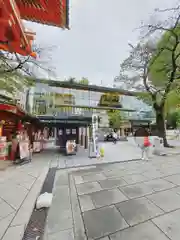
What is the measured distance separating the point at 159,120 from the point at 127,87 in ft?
13.2

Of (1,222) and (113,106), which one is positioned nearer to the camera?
(1,222)

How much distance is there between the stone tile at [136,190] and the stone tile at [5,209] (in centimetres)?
249

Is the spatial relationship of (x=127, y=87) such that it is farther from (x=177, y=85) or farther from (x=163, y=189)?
(x=163, y=189)

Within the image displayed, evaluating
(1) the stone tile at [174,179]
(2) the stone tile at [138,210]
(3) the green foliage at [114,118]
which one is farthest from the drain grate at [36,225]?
(3) the green foliage at [114,118]

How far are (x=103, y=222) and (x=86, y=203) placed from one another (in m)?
0.69

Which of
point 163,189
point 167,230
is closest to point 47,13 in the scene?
point 167,230

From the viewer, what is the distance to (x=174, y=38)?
30.7ft

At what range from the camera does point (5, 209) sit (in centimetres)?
265

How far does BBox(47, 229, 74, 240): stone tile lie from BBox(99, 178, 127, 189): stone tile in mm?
1738

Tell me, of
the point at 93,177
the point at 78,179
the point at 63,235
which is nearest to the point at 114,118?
the point at 93,177

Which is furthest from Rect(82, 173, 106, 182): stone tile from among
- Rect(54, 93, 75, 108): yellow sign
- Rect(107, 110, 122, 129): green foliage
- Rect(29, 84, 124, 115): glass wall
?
Rect(107, 110, 122, 129): green foliage

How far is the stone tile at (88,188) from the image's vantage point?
350 centimetres

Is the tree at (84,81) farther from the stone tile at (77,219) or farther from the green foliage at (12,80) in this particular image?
the stone tile at (77,219)

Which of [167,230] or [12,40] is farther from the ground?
[12,40]
